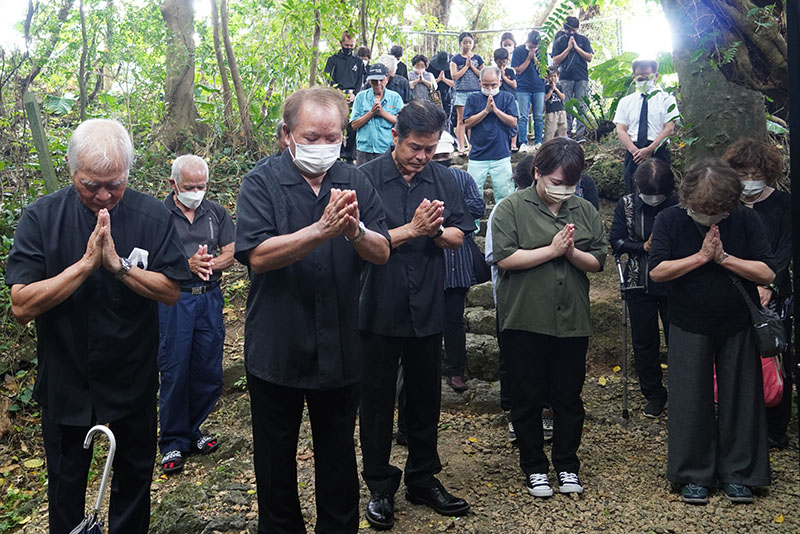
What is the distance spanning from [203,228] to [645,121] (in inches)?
190

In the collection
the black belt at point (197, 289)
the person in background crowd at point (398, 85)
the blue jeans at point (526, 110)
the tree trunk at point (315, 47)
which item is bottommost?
the black belt at point (197, 289)

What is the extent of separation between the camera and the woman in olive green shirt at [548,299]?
14.4ft

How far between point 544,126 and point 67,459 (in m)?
11.7

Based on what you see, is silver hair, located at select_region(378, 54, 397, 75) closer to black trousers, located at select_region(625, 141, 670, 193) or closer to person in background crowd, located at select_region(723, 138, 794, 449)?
black trousers, located at select_region(625, 141, 670, 193)

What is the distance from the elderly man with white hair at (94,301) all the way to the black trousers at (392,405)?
1267mm

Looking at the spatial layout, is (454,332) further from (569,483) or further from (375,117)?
(375,117)

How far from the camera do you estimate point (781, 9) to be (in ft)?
12.3

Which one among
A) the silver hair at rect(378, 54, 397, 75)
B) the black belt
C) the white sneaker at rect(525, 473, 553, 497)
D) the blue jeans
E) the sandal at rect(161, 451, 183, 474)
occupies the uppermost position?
the silver hair at rect(378, 54, 397, 75)

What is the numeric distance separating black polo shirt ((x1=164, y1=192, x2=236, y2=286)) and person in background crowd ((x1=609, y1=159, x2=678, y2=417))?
A: 9.93 feet

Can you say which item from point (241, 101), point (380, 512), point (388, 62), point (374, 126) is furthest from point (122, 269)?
point (241, 101)

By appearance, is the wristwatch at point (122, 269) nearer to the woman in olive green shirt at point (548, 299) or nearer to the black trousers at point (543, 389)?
the woman in olive green shirt at point (548, 299)

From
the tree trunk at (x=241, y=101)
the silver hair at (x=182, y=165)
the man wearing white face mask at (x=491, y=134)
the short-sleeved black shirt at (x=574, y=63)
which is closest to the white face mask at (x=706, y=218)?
the silver hair at (x=182, y=165)

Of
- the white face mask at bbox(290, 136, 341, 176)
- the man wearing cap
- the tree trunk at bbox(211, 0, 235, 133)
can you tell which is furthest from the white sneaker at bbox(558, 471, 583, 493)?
the tree trunk at bbox(211, 0, 235, 133)

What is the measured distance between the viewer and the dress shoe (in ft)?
20.7
